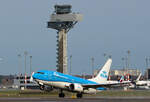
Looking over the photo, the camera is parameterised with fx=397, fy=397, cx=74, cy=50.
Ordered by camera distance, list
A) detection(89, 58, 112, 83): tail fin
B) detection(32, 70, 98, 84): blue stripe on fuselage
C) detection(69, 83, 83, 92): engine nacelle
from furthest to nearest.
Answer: detection(89, 58, 112, 83): tail fin, detection(69, 83, 83, 92): engine nacelle, detection(32, 70, 98, 84): blue stripe on fuselage

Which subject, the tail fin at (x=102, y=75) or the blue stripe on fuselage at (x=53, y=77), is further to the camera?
the tail fin at (x=102, y=75)

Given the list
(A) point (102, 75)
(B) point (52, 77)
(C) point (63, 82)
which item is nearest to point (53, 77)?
(B) point (52, 77)

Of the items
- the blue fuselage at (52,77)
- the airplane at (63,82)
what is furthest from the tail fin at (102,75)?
the blue fuselage at (52,77)

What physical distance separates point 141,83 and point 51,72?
10998 cm

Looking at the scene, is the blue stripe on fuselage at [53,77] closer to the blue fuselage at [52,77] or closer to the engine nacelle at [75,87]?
the blue fuselage at [52,77]

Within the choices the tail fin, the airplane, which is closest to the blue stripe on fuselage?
the airplane

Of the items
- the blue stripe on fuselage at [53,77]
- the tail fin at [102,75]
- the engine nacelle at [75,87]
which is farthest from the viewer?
the tail fin at [102,75]

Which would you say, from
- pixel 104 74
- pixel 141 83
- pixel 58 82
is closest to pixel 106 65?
pixel 104 74

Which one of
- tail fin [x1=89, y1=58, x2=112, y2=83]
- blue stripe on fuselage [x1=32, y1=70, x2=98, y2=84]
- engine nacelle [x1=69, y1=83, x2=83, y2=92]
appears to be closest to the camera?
blue stripe on fuselage [x1=32, y1=70, x2=98, y2=84]

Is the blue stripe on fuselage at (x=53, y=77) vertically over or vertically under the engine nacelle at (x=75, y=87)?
over

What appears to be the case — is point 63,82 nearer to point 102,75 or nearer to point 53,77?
point 53,77

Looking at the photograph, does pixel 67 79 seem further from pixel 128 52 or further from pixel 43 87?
pixel 128 52

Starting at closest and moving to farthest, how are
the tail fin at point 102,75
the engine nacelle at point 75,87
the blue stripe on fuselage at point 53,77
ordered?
1. the blue stripe on fuselage at point 53,77
2. the engine nacelle at point 75,87
3. the tail fin at point 102,75

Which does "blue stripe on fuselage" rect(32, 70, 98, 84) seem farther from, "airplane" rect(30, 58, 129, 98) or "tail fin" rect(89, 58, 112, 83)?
"tail fin" rect(89, 58, 112, 83)
